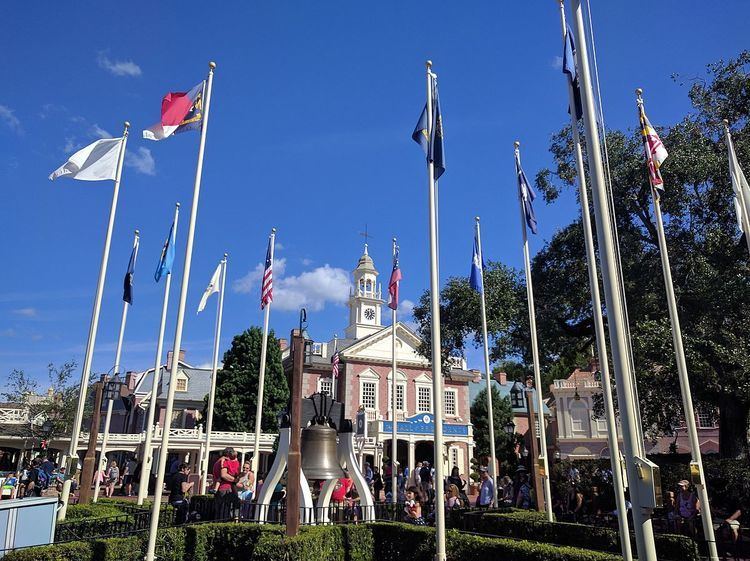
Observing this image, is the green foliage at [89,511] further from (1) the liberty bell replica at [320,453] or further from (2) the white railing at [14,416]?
(2) the white railing at [14,416]

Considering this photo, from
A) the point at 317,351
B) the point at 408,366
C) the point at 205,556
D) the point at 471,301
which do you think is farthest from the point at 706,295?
the point at 317,351

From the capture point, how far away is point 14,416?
39.3 m

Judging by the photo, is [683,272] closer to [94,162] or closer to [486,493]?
[486,493]

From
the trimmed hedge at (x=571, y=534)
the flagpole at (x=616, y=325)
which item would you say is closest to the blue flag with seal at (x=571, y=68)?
the flagpole at (x=616, y=325)

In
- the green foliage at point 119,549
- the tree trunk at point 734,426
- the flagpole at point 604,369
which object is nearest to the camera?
the flagpole at point 604,369

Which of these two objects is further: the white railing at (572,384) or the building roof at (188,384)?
the white railing at (572,384)

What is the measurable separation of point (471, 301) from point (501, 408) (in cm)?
2398

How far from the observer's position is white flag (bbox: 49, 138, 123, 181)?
12502mm

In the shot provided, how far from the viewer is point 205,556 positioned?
36.1 ft

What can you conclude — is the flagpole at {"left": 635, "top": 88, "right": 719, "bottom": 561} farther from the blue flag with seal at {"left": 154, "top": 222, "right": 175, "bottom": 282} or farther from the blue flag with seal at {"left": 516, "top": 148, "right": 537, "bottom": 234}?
the blue flag with seal at {"left": 154, "top": 222, "right": 175, "bottom": 282}

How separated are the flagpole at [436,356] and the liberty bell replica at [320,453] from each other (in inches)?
136

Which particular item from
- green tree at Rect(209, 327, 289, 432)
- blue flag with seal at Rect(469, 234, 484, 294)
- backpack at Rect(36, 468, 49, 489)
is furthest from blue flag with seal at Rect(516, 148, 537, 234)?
green tree at Rect(209, 327, 289, 432)

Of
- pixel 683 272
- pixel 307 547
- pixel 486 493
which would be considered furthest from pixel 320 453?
pixel 683 272

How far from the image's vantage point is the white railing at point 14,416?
39.0 meters
